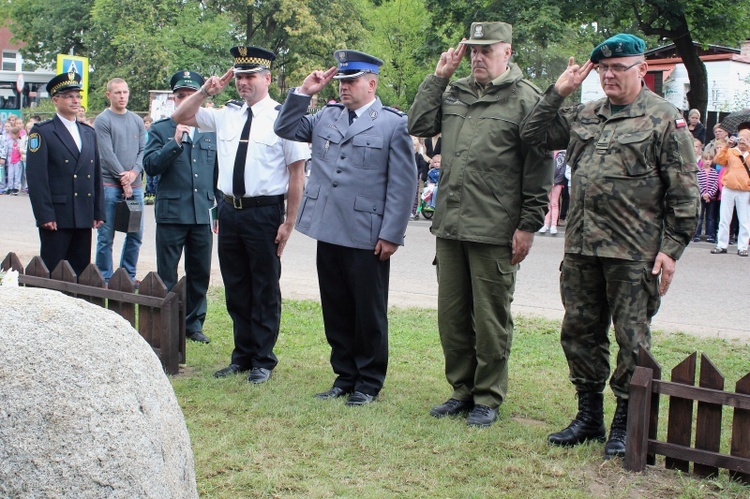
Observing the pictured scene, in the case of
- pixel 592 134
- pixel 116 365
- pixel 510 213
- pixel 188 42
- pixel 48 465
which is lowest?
pixel 48 465

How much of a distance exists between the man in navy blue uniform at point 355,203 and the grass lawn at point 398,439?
0.35 meters

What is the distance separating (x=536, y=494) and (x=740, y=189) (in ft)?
33.7

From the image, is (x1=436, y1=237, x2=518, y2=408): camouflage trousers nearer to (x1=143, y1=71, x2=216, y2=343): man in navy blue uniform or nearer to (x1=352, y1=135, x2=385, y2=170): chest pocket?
(x1=352, y1=135, x2=385, y2=170): chest pocket

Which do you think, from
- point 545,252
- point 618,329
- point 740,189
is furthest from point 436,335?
point 740,189

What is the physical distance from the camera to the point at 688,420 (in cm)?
448

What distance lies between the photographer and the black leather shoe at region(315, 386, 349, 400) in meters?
5.77

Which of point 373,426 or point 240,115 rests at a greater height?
point 240,115

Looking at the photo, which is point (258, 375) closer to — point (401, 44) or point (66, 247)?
point (66, 247)

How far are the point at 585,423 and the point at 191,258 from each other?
12.7ft

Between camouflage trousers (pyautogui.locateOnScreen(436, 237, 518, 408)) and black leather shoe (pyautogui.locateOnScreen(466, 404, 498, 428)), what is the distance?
3 cm

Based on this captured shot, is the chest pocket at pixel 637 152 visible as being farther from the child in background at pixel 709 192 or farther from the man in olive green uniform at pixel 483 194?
the child in background at pixel 709 192

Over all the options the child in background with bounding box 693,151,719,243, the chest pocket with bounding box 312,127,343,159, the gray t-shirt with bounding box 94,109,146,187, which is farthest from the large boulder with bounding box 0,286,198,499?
the child in background with bounding box 693,151,719,243

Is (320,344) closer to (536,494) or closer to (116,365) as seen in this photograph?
(536,494)

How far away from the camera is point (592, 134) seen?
4.75m
